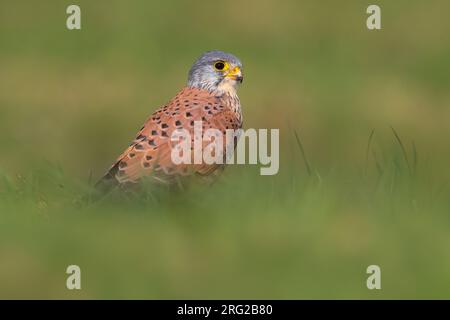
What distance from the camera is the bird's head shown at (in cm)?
1070

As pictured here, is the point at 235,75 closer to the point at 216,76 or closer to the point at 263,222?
the point at 216,76

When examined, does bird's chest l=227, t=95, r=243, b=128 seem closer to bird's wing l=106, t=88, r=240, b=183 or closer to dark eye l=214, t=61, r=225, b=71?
bird's wing l=106, t=88, r=240, b=183

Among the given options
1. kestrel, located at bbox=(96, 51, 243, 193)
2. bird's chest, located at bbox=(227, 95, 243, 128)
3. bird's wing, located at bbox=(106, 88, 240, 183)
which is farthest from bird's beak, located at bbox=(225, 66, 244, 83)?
bird's wing, located at bbox=(106, 88, 240, 183)

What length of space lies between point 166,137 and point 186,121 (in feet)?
0.95

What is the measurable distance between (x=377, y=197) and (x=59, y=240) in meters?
2.06

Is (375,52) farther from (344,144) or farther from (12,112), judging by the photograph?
(12,112)

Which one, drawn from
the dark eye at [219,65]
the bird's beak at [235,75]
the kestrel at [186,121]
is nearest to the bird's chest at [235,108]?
the kestrel at [186,121]

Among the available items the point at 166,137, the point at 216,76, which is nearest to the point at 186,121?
the point at 166,137

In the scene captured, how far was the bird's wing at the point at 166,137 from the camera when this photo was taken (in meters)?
9.16

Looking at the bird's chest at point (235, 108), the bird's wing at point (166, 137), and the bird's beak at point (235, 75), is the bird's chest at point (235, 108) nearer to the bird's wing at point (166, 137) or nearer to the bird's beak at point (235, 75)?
the bird's wing at point (166, 137)

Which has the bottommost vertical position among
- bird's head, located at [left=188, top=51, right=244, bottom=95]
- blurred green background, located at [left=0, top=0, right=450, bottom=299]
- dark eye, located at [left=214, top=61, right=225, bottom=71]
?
blurred green background, located at [left=0, top=0, right=450, bottom=299]

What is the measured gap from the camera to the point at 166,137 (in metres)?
9.48

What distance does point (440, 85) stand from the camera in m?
17.0

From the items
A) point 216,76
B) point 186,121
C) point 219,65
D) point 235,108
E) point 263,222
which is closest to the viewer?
point 263,222
